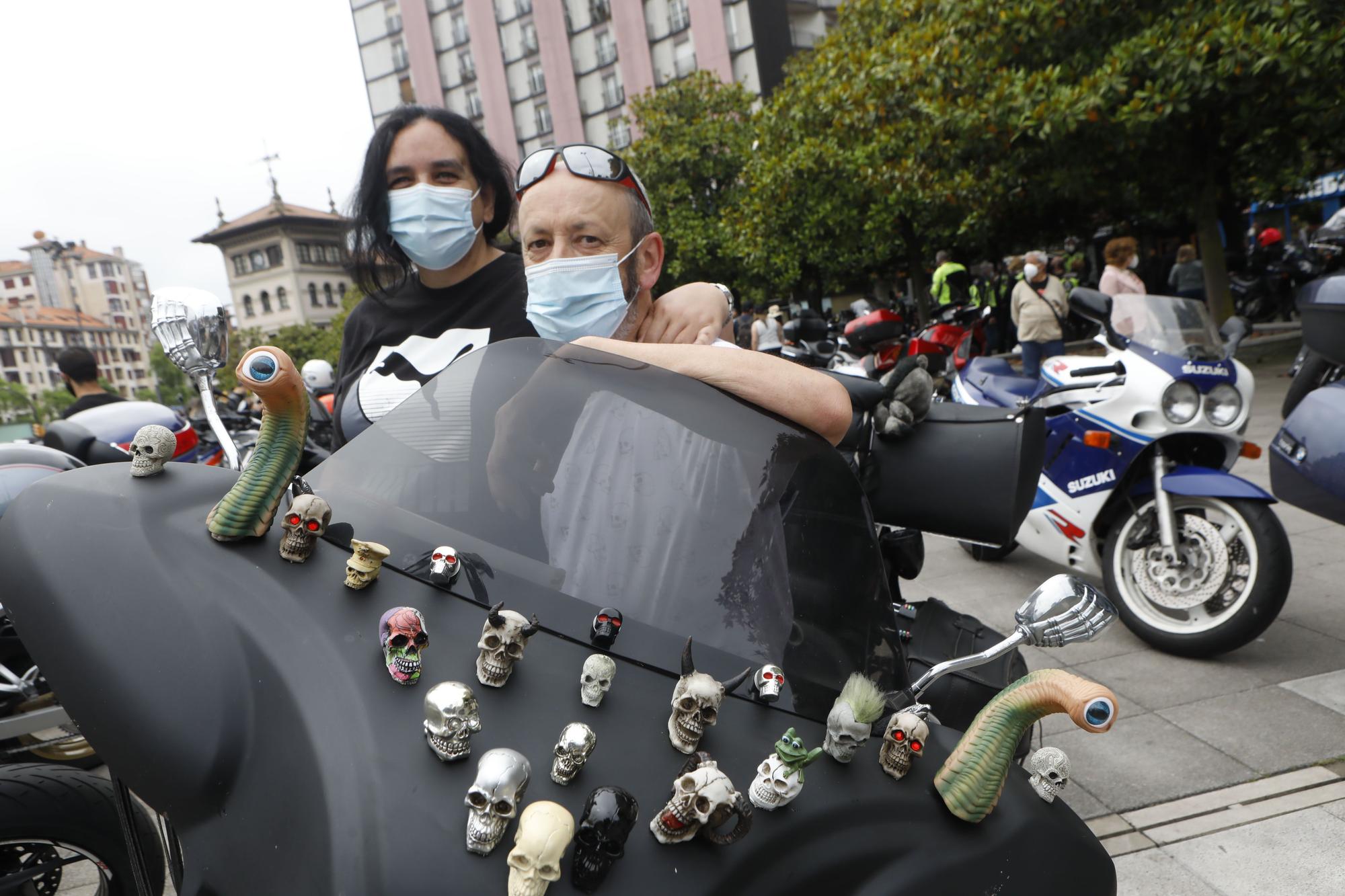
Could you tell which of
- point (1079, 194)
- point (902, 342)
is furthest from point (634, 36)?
point (902, 342)

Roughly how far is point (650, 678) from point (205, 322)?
3.73 ft

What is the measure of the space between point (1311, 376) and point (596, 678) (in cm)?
423

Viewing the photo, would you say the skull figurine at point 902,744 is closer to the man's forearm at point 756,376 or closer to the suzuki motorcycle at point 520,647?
the suzuki motorcycle at point 520,647

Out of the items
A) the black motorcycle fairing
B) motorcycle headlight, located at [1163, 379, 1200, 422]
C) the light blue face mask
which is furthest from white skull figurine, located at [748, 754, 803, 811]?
motorcycle headlight, located at [1163, 379, 1200, 422]

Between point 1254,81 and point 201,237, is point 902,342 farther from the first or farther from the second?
point 201,237

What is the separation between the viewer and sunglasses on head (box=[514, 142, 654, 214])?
205 cm

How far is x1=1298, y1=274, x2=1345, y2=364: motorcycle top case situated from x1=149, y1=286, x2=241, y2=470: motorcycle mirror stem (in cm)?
330

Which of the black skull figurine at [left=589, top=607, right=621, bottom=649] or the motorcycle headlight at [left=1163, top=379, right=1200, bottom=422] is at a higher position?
the black skull figurine at [left=589, top=607, right=621, bottom=649]

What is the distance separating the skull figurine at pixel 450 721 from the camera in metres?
0.97

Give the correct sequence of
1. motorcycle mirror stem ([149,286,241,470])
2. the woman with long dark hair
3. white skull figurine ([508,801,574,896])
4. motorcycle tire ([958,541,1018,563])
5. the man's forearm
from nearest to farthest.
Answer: white skull figurine ([508,801,574,896])
the man's forearm
motorcycle mirror stem ([149,286,241,470])
the woman with long dark hair
motorcycle tire ([958,541,1018,563])

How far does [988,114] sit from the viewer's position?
955 centimetres

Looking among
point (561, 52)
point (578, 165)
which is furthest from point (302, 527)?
point (561, 52)

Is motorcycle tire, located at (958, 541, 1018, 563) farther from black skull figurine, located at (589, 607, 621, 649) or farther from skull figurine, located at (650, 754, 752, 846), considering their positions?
skull figurine, located at (650, 754, 752, 846)

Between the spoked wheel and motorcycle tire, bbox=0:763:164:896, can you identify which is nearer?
motorcycle tire, bbox=0:763:164:896
